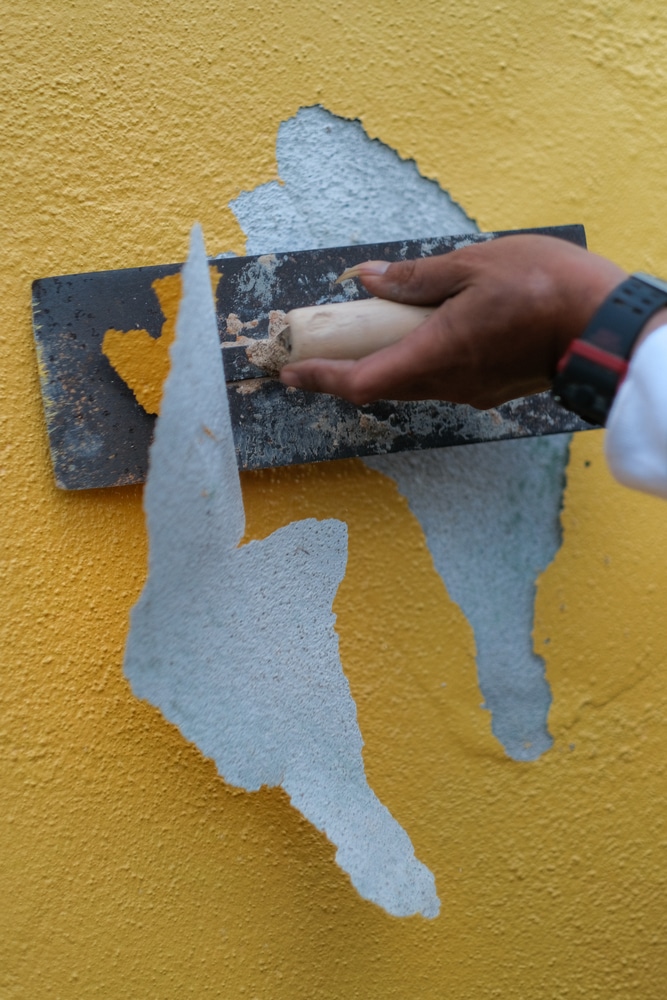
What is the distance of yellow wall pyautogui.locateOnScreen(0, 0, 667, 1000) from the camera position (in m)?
0.80

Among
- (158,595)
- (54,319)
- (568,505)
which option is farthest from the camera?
(568,505)

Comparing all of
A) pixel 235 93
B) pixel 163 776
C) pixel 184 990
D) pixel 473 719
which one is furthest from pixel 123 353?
pixel 184 990

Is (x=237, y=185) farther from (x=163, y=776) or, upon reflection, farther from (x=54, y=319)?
(x=163, y=776)

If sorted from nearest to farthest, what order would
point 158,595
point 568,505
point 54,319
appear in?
point 158,595 → point 54,319 → point 568,505

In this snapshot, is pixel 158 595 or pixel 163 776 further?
pixel 163 776

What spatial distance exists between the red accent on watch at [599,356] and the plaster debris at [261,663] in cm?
30

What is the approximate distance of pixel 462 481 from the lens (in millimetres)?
882

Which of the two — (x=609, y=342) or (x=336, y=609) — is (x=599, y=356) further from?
(x=336, y=609)

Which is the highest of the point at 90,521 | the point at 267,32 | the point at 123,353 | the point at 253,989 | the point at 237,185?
the point at 267,32

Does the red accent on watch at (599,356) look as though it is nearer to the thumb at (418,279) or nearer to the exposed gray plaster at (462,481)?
the thumb at (418,279)

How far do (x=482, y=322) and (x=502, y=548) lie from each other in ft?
1.15

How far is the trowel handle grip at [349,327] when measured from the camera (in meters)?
0.69

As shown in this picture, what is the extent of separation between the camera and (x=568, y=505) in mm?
897

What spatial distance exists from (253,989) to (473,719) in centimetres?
39
